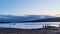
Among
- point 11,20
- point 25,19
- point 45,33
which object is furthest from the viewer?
point 25,19

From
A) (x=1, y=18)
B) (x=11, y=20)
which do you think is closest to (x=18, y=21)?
(x=11, y=20)

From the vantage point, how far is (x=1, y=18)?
40719mm

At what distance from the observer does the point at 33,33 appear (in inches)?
751

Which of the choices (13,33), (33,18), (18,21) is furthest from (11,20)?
(13,33)

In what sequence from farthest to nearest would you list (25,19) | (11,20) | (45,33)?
(25,19)
(11,20)
(45,33)

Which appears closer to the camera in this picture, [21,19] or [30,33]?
[30,33]

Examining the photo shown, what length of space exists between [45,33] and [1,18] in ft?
79.0

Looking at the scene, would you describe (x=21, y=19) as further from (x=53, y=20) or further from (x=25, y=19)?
(x=53, y=20)

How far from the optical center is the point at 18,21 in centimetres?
3984

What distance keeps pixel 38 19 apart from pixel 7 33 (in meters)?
24.6

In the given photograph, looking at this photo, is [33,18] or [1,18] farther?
[33,18]

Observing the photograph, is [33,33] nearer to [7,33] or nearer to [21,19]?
[7,33]

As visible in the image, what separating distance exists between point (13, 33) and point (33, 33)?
236 cm

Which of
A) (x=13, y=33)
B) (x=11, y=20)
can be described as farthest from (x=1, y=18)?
(x=13, y=33)
